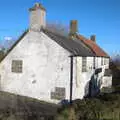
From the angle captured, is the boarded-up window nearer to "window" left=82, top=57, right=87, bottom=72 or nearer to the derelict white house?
the derelict white house

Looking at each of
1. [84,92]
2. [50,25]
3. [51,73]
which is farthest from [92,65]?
[50,25]

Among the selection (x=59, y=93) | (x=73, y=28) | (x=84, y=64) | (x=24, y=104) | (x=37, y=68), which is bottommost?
(x=24, y=104)

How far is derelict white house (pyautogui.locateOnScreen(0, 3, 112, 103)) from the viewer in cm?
2331

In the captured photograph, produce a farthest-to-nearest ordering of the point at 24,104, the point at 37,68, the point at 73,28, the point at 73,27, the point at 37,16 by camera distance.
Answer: the point at 73,28, the point at 73,27, the point at 37,16, the point at 37,68, the point at 24,104

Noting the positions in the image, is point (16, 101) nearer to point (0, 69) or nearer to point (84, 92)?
point (0, 69)

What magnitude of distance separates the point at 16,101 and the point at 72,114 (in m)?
12.0

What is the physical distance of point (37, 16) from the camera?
82.8 ft

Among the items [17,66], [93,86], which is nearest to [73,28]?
[93,86]

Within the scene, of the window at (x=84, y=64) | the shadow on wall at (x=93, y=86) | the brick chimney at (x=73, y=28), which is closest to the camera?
the window at (x=84, y=64)

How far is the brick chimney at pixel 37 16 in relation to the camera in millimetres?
25047

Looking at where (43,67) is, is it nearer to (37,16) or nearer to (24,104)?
(24,104)

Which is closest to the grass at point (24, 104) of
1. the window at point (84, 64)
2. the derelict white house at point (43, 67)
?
the derelict white house at point (43, 67)

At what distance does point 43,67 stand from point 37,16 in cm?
555

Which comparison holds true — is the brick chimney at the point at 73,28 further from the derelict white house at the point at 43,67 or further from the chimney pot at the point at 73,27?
the derelict white house at the point at 43,67
